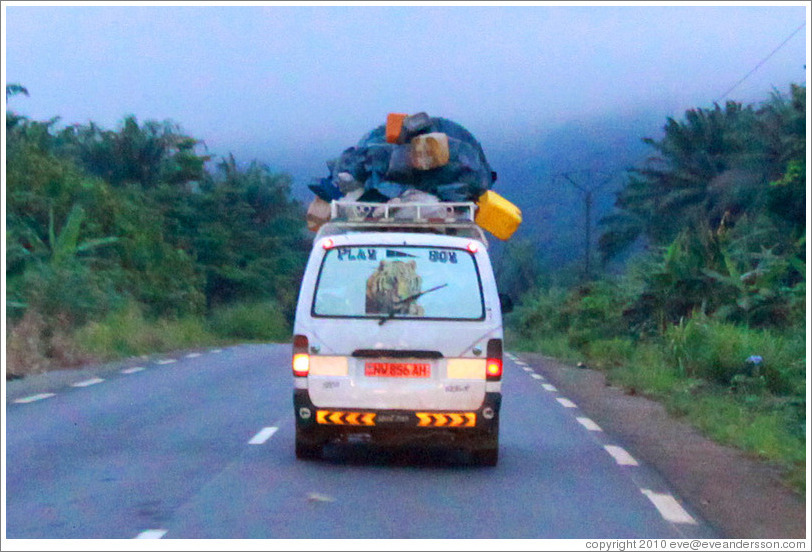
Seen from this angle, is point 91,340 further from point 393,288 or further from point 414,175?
point 393,288

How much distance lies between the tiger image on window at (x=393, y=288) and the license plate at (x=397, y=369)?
16.1 inches

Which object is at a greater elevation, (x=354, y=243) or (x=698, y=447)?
(x=354, y=243)

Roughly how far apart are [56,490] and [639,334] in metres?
17.4

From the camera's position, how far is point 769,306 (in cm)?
1981

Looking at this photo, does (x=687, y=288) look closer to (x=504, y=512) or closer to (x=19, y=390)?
(x=19, y=390)

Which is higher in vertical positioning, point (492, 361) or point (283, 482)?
point (492, 361)

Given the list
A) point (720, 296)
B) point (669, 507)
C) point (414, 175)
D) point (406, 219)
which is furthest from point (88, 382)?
point (720, 296)

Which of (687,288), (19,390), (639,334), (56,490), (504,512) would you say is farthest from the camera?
(639,334)

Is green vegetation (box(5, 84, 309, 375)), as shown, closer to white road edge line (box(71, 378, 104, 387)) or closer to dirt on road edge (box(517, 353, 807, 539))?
white road edge line (box(71, 378, 104, 387))

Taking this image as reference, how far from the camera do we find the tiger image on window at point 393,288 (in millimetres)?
8914

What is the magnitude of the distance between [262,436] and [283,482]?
2578mm

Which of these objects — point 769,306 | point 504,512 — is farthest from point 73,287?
point 504,512

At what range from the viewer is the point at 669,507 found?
25.2ft

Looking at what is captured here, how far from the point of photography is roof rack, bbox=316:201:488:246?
9602 mm
